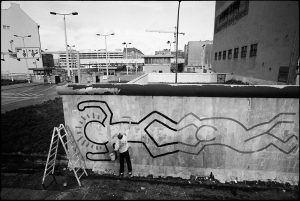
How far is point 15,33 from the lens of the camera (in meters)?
42.9

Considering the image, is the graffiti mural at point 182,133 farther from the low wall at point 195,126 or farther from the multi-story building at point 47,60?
the multi-story building at point 47,60

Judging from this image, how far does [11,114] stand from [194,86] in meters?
10.4

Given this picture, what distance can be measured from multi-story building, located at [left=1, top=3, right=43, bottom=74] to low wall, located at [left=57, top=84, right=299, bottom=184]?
44.1 m

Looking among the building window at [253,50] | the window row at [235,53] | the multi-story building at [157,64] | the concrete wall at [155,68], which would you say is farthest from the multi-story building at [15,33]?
the building window at [253,50]

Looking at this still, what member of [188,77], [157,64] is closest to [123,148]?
[188,77]

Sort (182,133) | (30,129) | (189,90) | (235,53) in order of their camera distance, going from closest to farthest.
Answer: (189,90)
(182,133)
(30,129)
(235,53)

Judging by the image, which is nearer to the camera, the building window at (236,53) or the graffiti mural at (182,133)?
the graffiti mural at (182,133)

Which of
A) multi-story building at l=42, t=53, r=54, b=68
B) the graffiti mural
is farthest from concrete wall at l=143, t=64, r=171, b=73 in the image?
the graffiti mural

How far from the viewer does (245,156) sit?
16.4 ft

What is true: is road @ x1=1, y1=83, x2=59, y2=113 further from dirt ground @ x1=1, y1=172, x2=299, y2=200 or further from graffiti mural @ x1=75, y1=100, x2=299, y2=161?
graffiti mural @ x1=75, y1=100, x2=299, y2=161

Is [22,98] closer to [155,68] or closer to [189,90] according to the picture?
[189,90]

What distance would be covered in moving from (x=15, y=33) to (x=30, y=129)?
46483 millimetres

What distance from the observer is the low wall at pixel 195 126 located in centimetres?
466

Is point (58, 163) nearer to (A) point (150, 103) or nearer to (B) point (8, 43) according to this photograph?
(A) point (150, 103)
